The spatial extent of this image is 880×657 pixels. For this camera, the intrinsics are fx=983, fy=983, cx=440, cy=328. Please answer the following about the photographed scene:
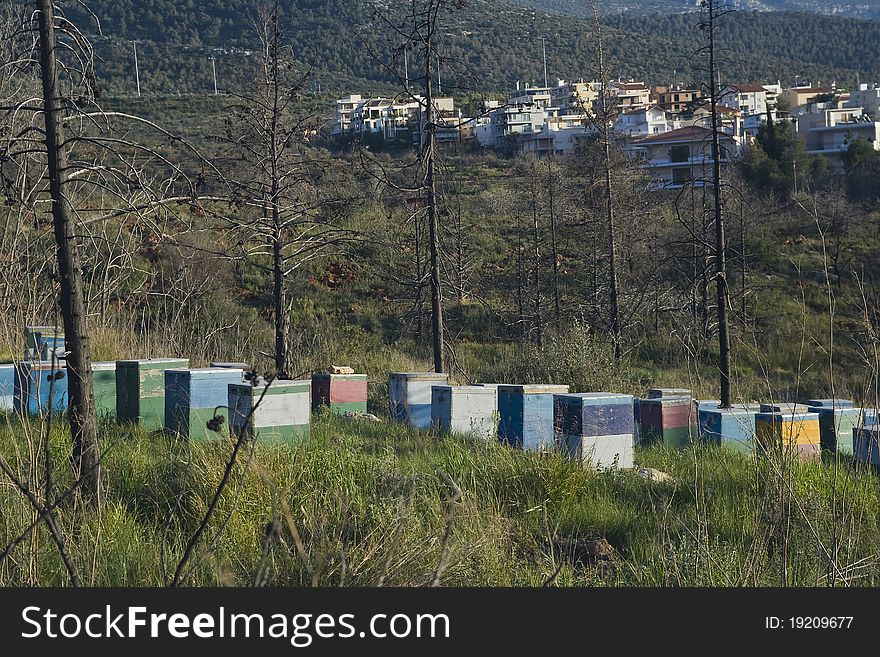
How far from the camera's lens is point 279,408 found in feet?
25.5

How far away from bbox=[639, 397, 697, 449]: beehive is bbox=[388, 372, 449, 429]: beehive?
7.74 feet

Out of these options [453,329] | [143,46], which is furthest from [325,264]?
[143,46]

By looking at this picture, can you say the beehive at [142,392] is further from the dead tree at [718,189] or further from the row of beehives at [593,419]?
the dead tree at [718,189]

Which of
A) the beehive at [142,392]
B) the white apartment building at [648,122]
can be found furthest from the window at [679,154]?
the beehive at [142,392]

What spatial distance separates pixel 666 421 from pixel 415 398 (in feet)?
9.32

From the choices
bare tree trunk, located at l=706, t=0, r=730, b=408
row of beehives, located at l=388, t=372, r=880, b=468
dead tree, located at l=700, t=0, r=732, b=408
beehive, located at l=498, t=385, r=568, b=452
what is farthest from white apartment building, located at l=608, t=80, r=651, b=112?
beehive, located at l=498, t=385, r=568, b=452

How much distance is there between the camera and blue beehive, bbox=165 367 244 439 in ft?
27.3

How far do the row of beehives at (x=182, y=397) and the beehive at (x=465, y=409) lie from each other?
1.98 meters

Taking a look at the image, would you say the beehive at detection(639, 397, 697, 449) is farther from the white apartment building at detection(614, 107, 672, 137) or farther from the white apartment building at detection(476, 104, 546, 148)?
the white apartment building at detection(614, 107, 672, 137)

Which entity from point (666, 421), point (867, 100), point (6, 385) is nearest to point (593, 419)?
point (666, 421)

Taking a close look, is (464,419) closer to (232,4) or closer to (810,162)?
(810,162)

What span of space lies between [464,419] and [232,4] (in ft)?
255

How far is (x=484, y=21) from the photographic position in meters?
93.8

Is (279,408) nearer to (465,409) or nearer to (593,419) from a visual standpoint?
(465,409)
